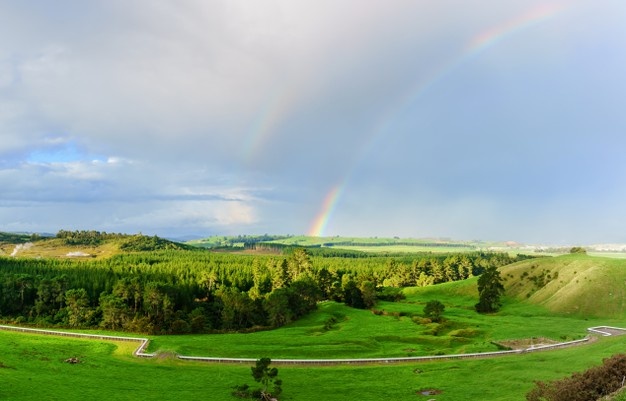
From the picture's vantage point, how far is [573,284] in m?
144

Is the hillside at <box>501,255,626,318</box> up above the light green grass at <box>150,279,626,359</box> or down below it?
above

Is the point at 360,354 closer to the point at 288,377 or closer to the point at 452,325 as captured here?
the point at 288,377

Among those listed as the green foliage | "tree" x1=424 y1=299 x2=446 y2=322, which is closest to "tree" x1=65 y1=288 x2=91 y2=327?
the green foliage

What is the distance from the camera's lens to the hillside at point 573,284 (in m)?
130

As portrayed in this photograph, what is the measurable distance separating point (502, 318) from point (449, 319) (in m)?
16.8

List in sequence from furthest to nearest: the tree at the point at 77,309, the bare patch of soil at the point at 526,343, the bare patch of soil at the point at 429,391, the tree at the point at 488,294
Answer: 1. the tree at the point at 488,294
2. the tree at the point at 77,309
3. the bare patch of soil at the point at 526,343
4. the bare patch of soil at the point at 429,391

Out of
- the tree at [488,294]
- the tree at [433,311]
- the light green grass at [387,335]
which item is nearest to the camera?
the light green grass at [387,335]

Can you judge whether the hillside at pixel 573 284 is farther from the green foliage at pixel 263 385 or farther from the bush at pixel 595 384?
the green foliage at pixel 263 385

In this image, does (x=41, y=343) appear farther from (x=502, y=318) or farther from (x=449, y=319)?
(x=502, y=318)

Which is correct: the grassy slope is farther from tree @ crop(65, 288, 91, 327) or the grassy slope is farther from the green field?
tree @ crop(65, 288, 91, 327)

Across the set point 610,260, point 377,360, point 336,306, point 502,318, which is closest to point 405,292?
point 336,306

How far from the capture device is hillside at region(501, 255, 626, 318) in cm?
13021

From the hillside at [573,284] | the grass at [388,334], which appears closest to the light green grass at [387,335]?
the grass at [388,334]

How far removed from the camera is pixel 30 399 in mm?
55219
